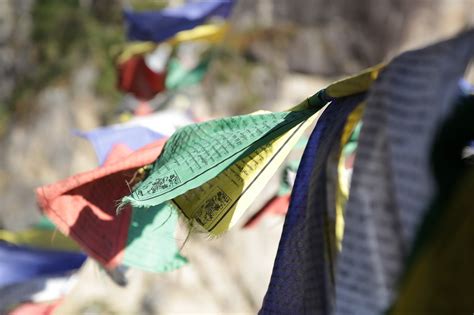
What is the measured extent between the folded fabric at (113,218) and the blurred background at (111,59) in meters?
4.10

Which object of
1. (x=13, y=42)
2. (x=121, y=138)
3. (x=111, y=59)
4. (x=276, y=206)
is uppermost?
(x=13, y=42)

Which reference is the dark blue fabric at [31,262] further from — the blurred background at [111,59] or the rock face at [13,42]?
the rock face at [13,42]

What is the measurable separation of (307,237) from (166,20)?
9.00 feet

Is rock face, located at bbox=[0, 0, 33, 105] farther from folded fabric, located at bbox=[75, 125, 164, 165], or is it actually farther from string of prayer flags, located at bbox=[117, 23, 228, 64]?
folded fabric, located at bbox=[75, 125, 164, 165]

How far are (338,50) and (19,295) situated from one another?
5.07 m

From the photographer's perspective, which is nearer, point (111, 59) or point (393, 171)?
point (393, 171)

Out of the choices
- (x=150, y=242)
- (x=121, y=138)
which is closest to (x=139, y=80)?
(x=121, y=138)

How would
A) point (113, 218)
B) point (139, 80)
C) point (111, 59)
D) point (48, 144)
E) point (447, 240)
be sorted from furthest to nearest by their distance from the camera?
point (48, 144)
point (111, 59)
point (139, 80)
point (113, 218)
point (447, 240)

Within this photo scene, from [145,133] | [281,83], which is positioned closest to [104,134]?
[145,133]

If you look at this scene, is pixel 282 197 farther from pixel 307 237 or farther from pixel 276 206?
pixel 307 237

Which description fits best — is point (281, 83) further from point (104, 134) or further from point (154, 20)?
point (104, 134)

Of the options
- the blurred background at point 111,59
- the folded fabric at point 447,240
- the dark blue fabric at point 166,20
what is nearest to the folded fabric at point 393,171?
the folded fabric at point 447,240

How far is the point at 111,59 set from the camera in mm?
5777

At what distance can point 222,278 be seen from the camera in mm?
3764
